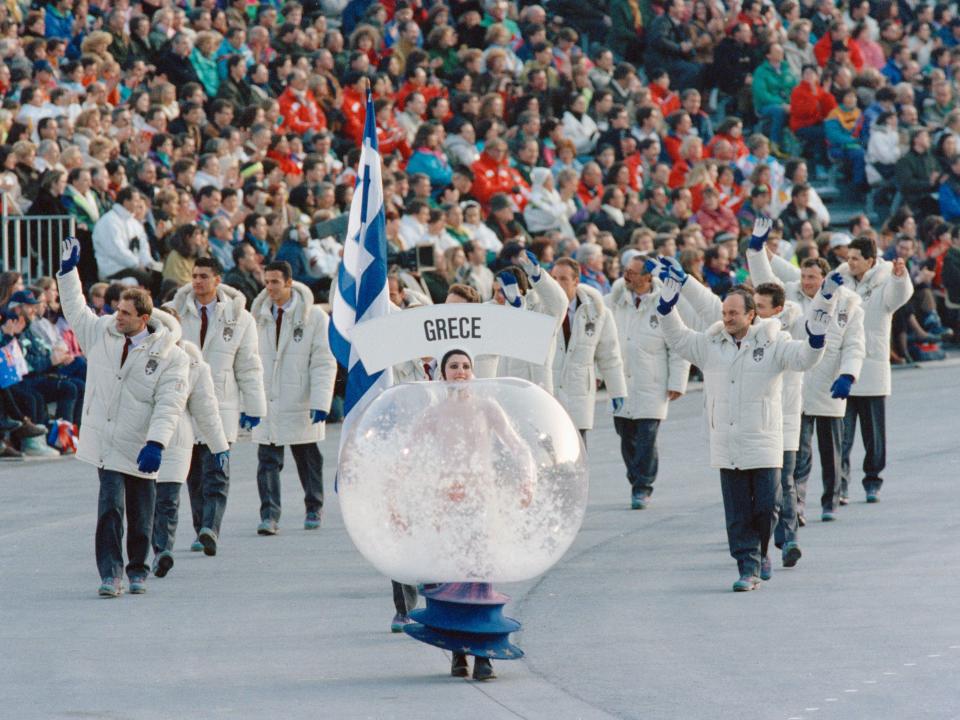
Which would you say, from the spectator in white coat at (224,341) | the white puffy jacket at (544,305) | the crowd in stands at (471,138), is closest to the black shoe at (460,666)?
the spectator in white coat at (224,341)

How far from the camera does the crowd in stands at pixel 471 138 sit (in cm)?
1952

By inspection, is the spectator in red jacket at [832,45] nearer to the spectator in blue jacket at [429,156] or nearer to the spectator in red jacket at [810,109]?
the spectator in red jacket at [810,109]

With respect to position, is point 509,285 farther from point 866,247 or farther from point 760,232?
point 866,247

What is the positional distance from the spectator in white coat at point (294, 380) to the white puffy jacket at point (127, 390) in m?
2.32

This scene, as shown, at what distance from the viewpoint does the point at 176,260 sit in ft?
61.5

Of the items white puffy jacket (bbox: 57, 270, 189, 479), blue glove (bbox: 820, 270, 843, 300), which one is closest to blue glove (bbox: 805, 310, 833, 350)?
blue glove (bbox: 820, 270, 843, 300)

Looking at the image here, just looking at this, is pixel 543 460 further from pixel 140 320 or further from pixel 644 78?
pixel 644 78

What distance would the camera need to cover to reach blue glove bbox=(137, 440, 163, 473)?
12109mm

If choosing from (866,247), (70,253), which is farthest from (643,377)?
(70,253)

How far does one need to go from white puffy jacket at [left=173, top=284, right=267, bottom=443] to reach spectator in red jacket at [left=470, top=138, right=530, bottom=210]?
30.1 ft

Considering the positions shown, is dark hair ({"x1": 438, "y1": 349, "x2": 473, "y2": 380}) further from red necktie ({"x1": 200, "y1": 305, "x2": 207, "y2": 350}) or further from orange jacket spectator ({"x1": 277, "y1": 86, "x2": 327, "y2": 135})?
orange jacket spectator ({"x1": 277, "y1": 86, "x2": 327, "y2": 135})

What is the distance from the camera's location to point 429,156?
23.6 m

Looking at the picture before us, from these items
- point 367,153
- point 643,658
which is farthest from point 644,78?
point 643,658

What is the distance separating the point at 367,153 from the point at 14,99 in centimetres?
865
